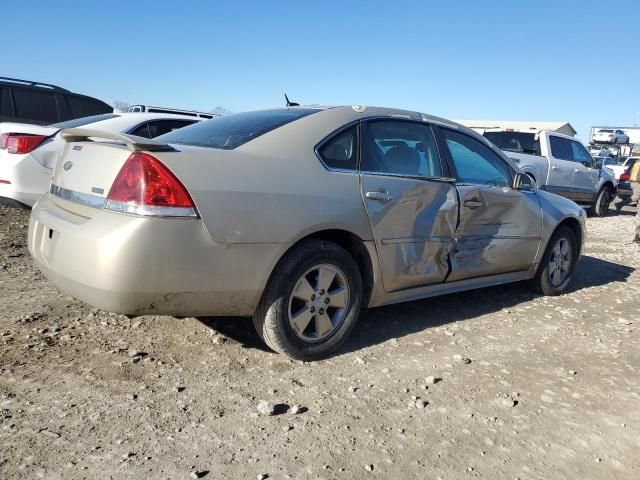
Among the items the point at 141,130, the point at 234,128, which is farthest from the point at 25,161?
the point at 234,128

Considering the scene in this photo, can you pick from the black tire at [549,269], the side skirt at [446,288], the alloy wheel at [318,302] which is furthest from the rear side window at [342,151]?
the black tire at [549,269]

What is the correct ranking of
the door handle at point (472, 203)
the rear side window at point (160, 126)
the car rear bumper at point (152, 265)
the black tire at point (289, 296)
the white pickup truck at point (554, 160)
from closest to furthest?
the car rear bumper at point (152, 265) < the black tire at point (289, 296) < the door handle at point (472, 203) < the rear side window at point (160, 126) < the white pickup truck at point (554, 160)

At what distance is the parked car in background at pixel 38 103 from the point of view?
8.94 meters

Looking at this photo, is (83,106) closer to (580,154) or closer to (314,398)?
(314,398)

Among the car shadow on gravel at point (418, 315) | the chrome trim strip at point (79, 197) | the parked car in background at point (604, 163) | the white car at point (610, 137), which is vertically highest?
the white car at point (610, 137)

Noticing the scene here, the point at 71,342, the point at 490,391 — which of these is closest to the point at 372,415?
the point at 490,391

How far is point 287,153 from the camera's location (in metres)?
3.14

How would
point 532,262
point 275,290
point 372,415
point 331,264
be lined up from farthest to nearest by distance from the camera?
1. point 532,262
2. point 331,264
3. point 275,290
4. point 372,415

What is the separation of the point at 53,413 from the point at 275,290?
4.08 feet

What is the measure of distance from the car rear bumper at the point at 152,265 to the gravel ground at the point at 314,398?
0.46 m

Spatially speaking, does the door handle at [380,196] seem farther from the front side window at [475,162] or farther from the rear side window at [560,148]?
the rear side window at [560,148]

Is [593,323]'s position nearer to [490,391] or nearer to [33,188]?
[490,391]

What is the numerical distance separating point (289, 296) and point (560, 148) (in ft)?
34.6

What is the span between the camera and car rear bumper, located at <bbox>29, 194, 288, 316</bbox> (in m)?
2.62
